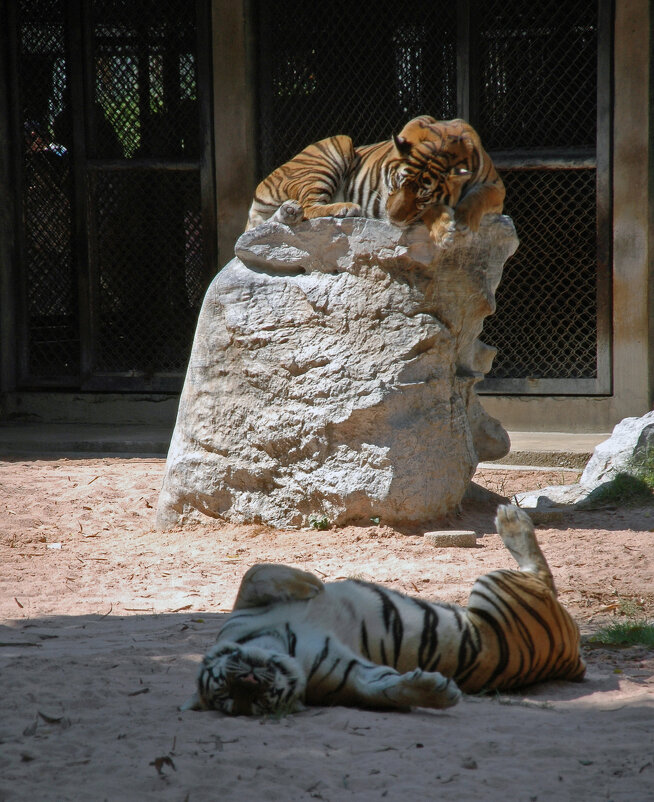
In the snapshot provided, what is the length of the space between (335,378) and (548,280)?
13.7ft

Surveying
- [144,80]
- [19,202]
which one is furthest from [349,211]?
[19,202]

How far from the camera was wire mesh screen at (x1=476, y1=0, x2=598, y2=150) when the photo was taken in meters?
8.48

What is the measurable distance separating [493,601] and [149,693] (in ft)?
3.60

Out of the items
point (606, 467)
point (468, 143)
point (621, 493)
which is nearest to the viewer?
point (468, 143)

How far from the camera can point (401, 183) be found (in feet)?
18.1

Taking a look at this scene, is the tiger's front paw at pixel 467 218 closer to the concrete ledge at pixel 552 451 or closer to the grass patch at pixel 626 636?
the grass patch at pixel 626 636

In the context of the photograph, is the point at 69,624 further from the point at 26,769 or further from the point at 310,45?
the point at 310,45

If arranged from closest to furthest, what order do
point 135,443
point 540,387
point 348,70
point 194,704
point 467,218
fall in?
1. point 194,704
2. point 467,218
3. point 135,443
4. point 540,387
5. point 348,70

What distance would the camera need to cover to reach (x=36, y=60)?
944 centimetres

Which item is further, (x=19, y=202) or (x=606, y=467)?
(x=19, y=202)

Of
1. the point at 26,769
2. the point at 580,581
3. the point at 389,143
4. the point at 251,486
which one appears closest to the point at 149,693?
Result: the point at 26,769

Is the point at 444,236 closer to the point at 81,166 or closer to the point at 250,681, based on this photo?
the point at 250,681

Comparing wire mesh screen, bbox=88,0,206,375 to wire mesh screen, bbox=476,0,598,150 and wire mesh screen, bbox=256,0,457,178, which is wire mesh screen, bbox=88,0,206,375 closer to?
wire mesh screen, bbox=256,0,457,178

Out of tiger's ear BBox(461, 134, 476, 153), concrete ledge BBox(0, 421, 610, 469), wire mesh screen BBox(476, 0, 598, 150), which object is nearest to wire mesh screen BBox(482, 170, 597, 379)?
wire mesh screen BBox(476, 0, 598, 150)
